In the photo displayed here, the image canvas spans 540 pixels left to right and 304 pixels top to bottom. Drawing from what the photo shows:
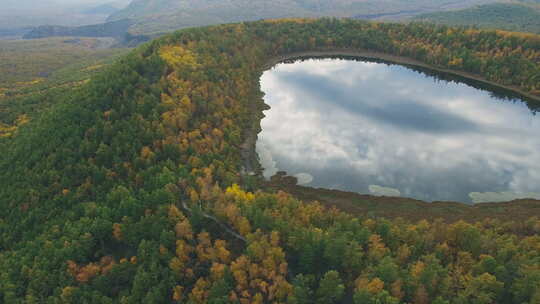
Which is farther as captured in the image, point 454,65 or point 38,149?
point 454,65

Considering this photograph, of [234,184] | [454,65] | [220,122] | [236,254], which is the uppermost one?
[454,65]

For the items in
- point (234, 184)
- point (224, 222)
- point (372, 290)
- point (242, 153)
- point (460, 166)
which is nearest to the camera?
point (372, 290)

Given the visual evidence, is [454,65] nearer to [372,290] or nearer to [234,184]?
[234,184]

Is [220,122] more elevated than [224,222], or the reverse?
[220,122]

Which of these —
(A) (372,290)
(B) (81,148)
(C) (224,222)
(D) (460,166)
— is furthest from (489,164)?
(B) (81,148)

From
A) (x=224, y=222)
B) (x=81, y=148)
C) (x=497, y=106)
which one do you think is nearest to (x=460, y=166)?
(x=497, y=106)

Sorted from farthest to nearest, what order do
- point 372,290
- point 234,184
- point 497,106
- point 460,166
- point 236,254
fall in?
point 497,106 < point 460,166 < point 234,184 < point 236,254 < point 372,290
